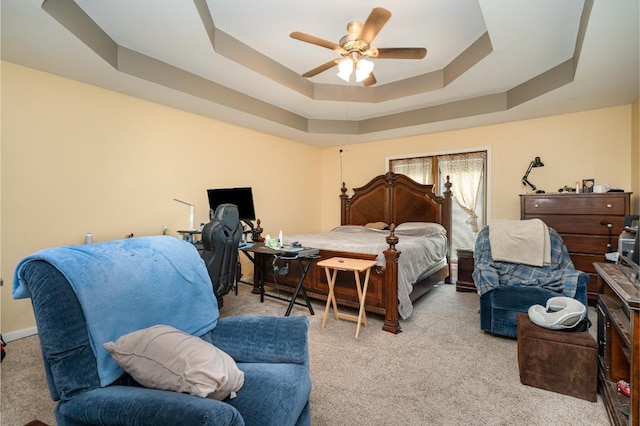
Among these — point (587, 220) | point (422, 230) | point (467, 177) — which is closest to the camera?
point (587, 220)

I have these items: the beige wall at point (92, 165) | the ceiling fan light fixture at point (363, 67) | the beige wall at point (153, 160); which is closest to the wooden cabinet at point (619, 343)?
the ceiling fan light fixture at point (363, 67)

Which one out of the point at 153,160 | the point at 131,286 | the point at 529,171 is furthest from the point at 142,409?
the point at 529,171

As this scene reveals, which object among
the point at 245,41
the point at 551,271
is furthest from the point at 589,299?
the point at 245,41

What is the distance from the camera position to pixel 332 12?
9.29ft

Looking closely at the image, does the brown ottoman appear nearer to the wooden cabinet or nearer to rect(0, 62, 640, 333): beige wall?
the wooden cabinet

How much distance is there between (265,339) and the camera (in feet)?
4.98

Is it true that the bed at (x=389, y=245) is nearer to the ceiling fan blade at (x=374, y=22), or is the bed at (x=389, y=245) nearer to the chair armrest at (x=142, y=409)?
the ceiling fan blade at (x=374, y=22)

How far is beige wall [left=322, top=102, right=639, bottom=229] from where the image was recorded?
159 inches

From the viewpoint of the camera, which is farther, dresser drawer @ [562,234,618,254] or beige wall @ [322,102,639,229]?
beige wall @ [322,102,639,229]

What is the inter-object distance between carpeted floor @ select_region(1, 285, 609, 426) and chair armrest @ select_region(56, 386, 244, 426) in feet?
3.66

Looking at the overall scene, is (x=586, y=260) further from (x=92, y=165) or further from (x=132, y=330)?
(x=92, y=165)

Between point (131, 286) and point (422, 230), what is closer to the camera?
point (131, 286)

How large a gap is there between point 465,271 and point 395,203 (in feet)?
5.48

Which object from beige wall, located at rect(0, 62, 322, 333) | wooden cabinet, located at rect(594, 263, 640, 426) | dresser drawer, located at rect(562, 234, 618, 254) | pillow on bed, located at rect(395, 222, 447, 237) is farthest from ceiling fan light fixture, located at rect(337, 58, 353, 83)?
dresser drawer, located at rect(562, 234, 618, 254)
